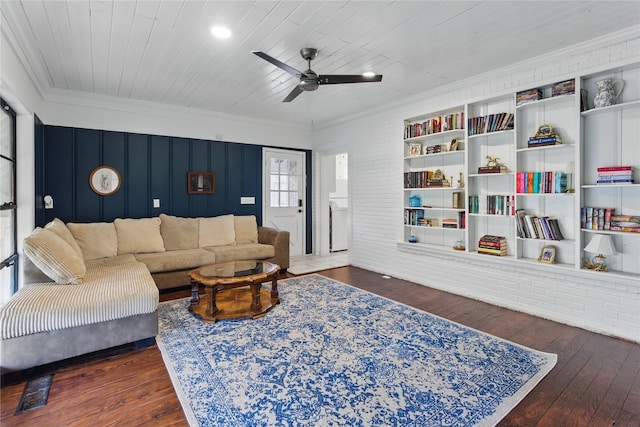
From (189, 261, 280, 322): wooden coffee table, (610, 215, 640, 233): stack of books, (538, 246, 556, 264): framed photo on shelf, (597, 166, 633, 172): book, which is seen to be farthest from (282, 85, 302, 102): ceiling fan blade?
(610, 215, 640, 233): stack of books

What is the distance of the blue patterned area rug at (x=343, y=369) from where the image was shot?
1811 millimetres

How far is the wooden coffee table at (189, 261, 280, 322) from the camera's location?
3070 mm

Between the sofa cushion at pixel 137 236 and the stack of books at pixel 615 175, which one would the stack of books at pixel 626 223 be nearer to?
the stack of books at pixel 615 175

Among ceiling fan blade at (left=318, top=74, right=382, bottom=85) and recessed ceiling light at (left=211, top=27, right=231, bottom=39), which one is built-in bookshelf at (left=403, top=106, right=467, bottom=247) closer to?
ceiling fan blade at (left=318, top=74, right=382, bottom=85)

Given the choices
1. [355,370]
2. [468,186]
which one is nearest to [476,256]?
[468,186]

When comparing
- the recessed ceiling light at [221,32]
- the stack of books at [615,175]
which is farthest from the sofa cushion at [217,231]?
the stack of books at [615,175]

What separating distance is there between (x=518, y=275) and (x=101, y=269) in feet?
14.2

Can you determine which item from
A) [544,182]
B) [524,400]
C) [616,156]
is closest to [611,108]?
[616,156]

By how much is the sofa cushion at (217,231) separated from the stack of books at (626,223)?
4524 millimetres

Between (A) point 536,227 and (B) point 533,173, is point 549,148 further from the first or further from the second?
(A) point 536,227

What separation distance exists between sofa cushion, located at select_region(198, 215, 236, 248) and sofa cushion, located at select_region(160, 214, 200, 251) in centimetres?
10

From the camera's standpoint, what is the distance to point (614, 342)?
8.89ft

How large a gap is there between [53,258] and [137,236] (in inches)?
68.1

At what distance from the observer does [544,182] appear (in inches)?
127
